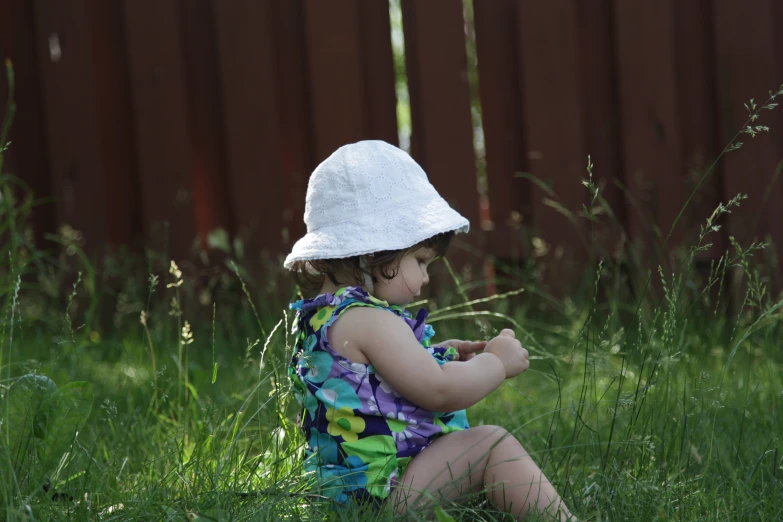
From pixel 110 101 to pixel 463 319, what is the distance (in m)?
1.92

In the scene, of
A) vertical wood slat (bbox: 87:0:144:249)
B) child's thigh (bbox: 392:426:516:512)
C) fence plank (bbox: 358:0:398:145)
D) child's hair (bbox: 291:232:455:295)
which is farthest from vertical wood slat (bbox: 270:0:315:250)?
child's thigh (bbox: 392:426:516:512)

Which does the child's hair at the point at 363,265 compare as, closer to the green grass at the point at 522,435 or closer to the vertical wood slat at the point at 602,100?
the green grass at the point at 522,435

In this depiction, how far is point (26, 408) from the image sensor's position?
1.65 meters

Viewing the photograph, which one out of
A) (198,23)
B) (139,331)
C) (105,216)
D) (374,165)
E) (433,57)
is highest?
(198,23)

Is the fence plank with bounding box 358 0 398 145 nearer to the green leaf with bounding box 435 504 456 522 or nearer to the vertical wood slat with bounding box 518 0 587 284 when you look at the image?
the vertical wood slat with bounding box 518 0 587 284

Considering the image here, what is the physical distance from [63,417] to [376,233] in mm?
675

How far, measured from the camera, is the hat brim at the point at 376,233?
1.72 m

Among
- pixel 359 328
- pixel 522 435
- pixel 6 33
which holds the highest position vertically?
pixel 6 33

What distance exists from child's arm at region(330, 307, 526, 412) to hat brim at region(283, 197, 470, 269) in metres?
0.12

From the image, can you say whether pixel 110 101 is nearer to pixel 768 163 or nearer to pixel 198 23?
pixel 198 23

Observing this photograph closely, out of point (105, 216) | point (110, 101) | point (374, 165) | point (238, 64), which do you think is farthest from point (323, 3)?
point (374, 165)

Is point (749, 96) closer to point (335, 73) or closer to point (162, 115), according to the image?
point (335, 73)

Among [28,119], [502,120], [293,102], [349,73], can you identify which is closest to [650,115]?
[502,120]

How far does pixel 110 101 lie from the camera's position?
401 cm
